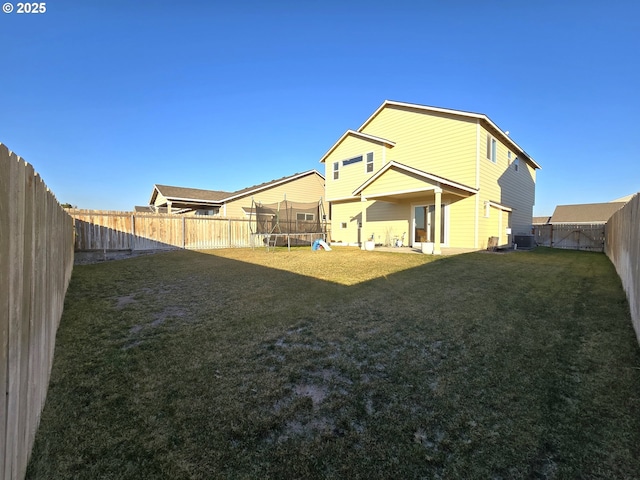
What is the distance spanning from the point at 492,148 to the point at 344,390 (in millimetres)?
14993

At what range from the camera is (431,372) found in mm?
2510

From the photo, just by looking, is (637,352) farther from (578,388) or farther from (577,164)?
(577,164)

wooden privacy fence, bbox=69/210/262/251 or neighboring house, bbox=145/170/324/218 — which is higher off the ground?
neighboring house, bbox=145/170/324/218

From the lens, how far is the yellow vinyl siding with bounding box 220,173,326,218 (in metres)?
20.1

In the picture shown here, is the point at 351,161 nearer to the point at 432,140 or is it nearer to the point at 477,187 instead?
the point at 432,140

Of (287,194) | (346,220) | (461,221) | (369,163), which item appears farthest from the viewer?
(287,194)

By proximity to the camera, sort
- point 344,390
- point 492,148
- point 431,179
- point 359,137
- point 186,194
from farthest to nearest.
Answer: point 186,194, point 359,137, point 492,148, point 431,179, point 344,390

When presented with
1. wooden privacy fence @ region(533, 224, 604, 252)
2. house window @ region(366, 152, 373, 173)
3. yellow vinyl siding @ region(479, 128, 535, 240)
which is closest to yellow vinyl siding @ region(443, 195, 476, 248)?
yellow vinyl siding @ region(479, 128, 535, 240)

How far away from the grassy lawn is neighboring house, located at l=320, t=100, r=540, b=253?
25.6 feet

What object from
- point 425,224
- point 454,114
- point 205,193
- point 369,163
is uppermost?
point 454,114

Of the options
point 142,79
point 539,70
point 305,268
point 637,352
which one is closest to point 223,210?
point 142,79

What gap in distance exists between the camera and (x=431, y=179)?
11.0 metres

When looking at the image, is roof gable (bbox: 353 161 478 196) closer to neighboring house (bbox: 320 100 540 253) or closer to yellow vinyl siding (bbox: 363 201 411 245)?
neighboring house (bbox: 320 100 540 253)

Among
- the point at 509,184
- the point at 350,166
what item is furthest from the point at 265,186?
the point at 509,184
